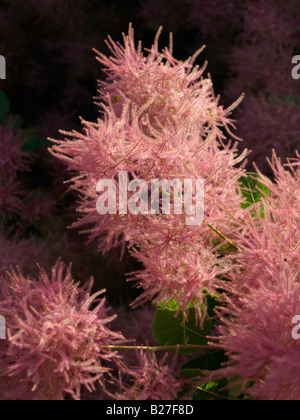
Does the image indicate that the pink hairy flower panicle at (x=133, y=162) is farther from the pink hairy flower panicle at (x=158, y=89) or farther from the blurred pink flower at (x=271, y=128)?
the blurred pink flower at (x=271, y=128)

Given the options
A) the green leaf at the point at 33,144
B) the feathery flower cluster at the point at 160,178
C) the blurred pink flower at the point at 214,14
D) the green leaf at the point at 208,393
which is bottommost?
the green leaf at the point at 208,393

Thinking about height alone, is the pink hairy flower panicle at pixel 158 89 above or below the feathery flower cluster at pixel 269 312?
above

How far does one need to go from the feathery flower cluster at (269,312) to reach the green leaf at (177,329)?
6cm

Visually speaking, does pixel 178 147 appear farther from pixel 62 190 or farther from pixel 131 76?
pixel 62 190

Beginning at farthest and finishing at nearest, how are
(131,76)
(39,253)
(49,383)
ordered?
1. (39,253)
2. (131,76)
3. (49,383)

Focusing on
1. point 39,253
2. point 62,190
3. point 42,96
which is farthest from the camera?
point 42,96

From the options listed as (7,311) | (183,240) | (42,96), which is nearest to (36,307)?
(7,311)

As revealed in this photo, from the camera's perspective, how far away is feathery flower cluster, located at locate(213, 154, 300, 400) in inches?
10.6

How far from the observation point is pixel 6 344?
0.37m

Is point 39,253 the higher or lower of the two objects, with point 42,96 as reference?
lower

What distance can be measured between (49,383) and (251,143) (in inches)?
18.1

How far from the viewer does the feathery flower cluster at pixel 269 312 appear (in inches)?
10.6

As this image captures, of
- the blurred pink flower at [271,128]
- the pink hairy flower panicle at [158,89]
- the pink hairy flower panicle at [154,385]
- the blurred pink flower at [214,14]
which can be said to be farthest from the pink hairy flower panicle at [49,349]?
the blurred pink flower at [214,14]

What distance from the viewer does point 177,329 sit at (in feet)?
1.39
